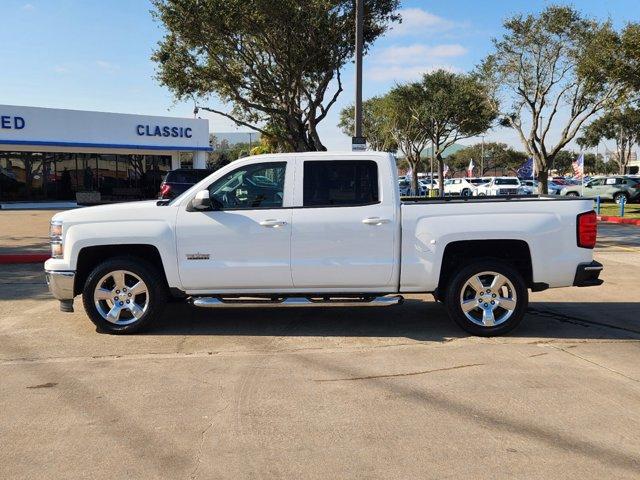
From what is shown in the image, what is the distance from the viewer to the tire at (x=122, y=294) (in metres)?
6.10

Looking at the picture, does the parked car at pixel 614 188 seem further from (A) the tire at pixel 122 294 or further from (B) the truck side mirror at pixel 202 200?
(A) the tire at pixel 122 294

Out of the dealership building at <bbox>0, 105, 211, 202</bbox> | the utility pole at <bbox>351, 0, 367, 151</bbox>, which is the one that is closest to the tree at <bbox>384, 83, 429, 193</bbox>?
the dealership building at <bbox>0, 105, 211, 202</bbox>

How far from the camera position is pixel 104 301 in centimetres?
619

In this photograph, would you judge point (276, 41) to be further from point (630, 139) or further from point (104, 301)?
point (630, 139)

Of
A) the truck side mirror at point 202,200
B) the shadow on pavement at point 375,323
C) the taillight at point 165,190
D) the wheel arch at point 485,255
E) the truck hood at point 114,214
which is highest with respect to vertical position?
the taillight at point 165,190

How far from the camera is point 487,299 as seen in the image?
19.9ft

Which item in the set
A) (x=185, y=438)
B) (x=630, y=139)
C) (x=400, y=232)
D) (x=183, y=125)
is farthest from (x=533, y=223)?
(x=630, y=139)

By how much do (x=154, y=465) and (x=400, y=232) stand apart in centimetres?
341

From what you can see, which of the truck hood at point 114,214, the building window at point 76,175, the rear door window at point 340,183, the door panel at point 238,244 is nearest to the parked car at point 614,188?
the building window at point 76,175

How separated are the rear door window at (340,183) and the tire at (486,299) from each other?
126 centimetres

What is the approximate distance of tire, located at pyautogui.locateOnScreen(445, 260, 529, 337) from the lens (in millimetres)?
6008

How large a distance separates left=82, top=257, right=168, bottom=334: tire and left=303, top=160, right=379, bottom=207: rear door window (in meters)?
1.85

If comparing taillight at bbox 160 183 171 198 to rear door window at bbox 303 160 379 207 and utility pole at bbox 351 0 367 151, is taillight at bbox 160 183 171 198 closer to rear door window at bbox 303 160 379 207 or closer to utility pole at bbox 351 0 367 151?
utility pole at bbox 351 0 367 151

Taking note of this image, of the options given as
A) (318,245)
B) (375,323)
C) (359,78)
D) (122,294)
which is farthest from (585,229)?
(359,78)
